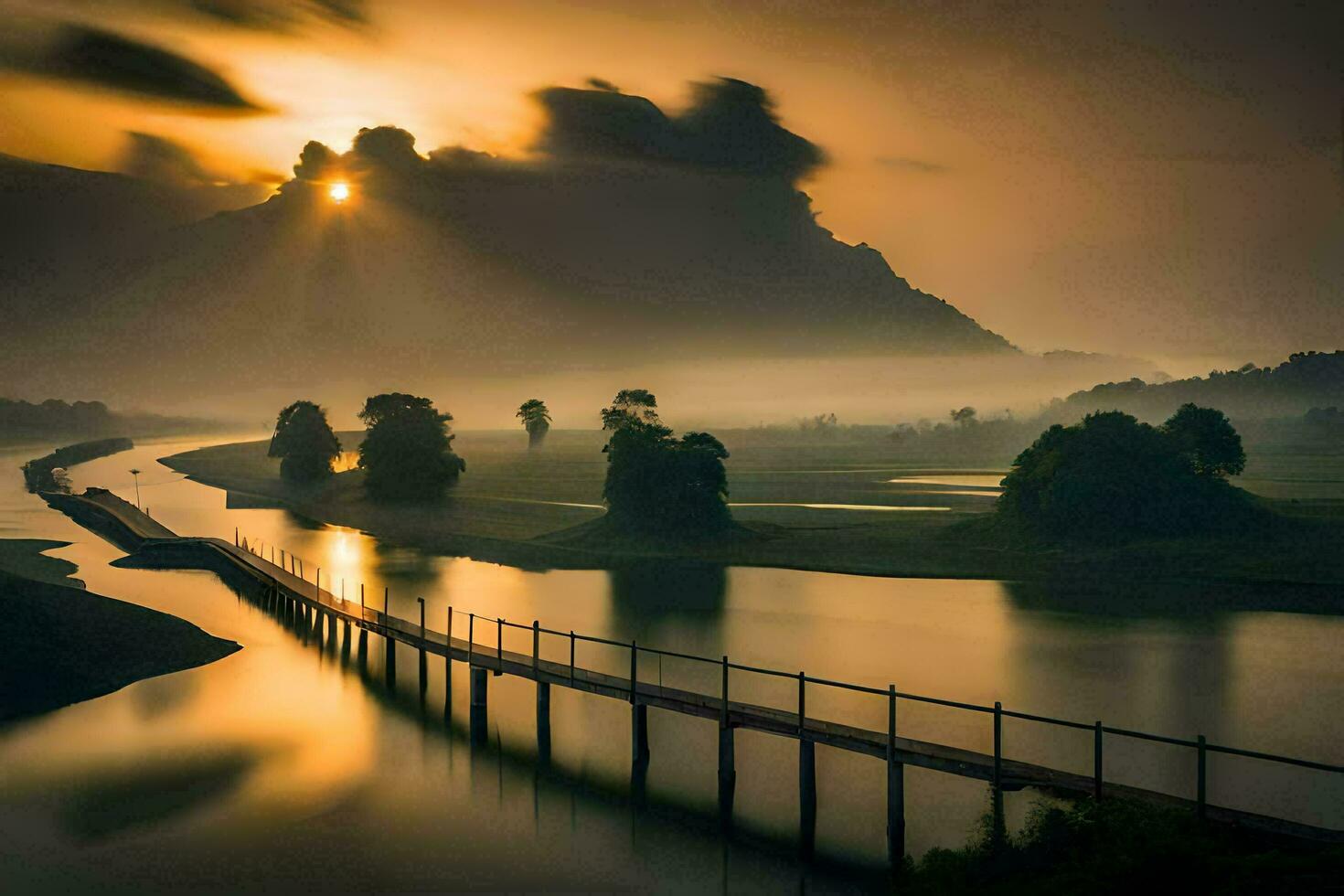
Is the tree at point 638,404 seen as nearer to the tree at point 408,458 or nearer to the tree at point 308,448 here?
the tree at point 408,458

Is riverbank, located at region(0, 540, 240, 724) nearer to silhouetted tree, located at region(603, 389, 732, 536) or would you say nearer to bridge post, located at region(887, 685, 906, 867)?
bridge post, located at region(887, 685, 906, 867)

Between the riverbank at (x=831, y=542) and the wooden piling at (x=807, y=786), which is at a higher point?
the riverbank at (x=831, y=542)

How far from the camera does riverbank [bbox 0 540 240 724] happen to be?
46.4 metres

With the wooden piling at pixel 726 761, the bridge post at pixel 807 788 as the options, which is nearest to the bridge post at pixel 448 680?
the wooden piling at pixel 726 761

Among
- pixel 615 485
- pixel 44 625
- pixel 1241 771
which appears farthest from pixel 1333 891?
pixel 615 485

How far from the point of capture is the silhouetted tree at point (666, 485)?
9769cm

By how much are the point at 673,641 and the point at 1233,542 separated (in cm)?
5144

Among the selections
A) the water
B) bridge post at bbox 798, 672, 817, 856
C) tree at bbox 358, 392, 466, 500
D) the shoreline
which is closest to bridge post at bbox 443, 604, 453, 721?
the water

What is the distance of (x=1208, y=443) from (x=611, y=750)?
72.3 metres

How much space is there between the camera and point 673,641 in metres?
59.5

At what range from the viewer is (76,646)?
163ft

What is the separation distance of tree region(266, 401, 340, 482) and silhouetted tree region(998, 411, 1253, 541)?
369 feet

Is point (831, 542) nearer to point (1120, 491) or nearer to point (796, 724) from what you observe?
point (1120, 491)

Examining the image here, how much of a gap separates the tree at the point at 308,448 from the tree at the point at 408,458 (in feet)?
102
